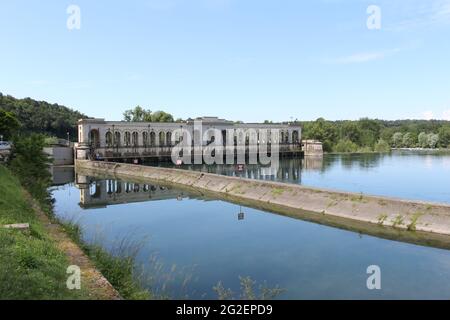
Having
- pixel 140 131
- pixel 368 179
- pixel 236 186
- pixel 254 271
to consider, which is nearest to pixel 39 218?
pixel 254 271

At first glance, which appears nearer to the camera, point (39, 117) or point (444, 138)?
point (39, 117)

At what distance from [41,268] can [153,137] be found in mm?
68941

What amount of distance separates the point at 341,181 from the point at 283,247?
77.5 feet

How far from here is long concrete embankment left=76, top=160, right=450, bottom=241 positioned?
667 inches

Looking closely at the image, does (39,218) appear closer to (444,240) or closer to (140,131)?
(444,240)

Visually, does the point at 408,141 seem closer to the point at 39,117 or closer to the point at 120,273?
the point at 39,117

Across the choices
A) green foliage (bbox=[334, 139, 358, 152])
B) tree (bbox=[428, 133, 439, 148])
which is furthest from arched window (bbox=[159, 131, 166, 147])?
tree (bbox=[428, 133, 439, 148])

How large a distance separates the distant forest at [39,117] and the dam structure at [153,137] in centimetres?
2860

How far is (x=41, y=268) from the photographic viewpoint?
7852 mm

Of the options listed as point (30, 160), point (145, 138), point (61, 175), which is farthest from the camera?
point (145, 138)

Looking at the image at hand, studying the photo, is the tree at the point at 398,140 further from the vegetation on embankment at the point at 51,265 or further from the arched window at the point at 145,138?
the vegetation on embankment at the point at 51,265

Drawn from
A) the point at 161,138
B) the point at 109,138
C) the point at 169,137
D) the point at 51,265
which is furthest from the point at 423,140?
the point at 51,265

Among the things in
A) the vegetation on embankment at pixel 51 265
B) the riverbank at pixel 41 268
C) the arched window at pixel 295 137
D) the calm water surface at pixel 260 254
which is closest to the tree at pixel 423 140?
the arched window at pixel 295 137

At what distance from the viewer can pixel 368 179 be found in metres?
38.8
